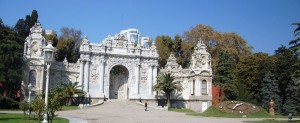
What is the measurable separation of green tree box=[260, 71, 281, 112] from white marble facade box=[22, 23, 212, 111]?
25.3 ft

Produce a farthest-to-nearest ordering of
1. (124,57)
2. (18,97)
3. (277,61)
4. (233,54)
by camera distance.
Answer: (233,54), (124,57), (277,61), (18,97)

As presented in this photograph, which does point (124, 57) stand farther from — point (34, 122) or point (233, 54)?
point (34, 122)

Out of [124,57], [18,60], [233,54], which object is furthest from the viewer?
[233,54]

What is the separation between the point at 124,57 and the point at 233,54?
885 inches

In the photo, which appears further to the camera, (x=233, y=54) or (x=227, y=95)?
(x=233, y=54)

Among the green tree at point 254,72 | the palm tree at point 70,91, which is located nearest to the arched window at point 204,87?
the green tree at point 254,72

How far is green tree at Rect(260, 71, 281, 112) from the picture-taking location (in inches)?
1852

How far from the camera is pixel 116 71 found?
5831 centimetres

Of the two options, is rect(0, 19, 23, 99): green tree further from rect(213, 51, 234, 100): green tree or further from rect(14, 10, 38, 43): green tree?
rect(213, 51, 234, 100): green tree

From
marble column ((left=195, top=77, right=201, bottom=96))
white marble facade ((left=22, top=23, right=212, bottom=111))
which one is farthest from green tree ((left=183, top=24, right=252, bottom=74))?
marble column ((left=195, top=77, right=201, bottom=96))

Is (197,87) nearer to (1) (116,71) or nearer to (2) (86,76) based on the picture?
(1) (116,71)

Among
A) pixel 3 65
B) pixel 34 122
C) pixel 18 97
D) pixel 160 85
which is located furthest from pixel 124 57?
pixel 34 122

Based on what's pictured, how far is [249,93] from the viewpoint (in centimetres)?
5128

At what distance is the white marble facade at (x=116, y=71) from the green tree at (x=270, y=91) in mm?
7716
